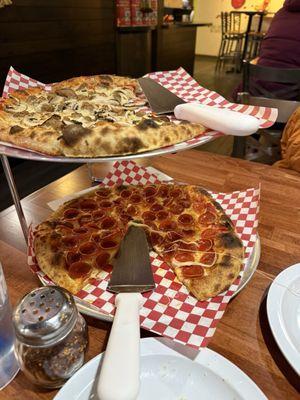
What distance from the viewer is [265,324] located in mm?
588

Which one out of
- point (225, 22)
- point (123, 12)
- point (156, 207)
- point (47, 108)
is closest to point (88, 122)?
point (47, 108)

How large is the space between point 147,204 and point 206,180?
29cm

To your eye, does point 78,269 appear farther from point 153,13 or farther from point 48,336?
point 153,13

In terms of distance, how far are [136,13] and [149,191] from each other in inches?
137

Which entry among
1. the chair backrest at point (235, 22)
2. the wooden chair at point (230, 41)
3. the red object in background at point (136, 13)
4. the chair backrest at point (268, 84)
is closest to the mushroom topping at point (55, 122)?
the chair backrest at point (268, 84)

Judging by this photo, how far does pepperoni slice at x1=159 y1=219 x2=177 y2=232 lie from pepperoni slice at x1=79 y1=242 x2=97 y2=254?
6.4 inches

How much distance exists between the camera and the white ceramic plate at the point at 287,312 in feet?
1.64

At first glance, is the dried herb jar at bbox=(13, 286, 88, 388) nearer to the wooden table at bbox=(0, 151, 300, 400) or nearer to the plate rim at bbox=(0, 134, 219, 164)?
the wooden table at bbox=(0, 151, 300, 400)

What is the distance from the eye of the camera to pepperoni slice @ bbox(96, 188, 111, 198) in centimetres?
89

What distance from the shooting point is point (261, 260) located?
736 mm

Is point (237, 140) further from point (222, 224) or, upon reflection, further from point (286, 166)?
point (222, 224)

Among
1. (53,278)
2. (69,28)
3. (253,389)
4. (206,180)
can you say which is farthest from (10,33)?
(253,389)

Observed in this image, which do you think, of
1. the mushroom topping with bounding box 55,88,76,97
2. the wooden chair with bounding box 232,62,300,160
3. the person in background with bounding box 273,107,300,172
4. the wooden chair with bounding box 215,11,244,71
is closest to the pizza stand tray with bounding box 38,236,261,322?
the mushroom topping with bounding box 55,88,76,97

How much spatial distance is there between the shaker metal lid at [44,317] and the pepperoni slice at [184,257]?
26 cm
